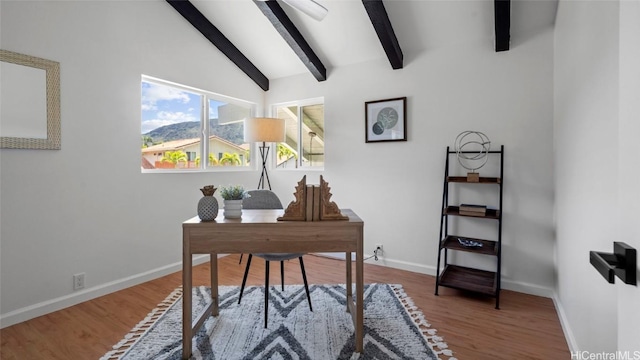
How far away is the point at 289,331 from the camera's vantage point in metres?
2.02

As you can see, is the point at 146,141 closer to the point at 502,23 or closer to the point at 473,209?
the point at 473,209

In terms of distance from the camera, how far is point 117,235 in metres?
2.75

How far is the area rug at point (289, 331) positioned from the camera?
1.79 m

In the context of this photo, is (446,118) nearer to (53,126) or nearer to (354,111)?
(354,111)

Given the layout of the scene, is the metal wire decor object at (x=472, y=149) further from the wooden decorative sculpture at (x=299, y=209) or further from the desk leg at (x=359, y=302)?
the wooden decorative sculpture at (x=299, y=209)

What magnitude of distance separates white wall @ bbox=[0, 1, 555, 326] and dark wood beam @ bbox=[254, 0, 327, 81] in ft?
A: 0.85

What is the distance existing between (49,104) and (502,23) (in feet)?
12.0

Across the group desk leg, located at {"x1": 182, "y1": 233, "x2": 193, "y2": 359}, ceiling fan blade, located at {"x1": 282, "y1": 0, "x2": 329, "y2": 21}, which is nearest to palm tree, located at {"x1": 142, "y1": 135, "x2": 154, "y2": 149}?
desk leg, located at {"x1": 182, "y1": 233, "x2": 193, "y2": 359}

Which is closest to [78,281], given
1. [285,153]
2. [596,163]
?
[285,153]

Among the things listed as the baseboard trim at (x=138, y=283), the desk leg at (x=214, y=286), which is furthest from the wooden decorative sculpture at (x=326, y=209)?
the baseboard trim at (x=138, y=283)

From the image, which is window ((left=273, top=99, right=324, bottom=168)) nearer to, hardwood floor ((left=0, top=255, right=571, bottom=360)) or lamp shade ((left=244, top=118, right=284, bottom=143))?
lamp shade ((left=244, top=118, right=284, bottom=143))

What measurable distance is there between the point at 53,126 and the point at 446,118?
3.43 m

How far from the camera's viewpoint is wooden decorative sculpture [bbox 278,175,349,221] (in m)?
1.83

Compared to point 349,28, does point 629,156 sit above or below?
below
